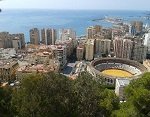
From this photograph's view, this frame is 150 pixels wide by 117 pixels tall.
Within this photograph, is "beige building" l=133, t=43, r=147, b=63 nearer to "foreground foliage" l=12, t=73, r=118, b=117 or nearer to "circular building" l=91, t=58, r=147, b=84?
"circular building" l=91, t=58, r=147, b=84

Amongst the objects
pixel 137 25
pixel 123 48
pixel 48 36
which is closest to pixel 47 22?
pixel 137 25

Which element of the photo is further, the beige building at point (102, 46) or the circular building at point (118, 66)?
the beige building at point (102, 46)

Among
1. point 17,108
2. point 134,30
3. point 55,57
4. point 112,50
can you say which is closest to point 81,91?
point 17,108

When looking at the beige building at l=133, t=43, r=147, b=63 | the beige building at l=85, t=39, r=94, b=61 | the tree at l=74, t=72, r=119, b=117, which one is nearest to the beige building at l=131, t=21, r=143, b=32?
the beige building at l=133, t=43, r=147, b=63

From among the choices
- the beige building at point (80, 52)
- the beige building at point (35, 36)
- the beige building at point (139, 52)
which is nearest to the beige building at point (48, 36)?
the beige building at point (35, 36)

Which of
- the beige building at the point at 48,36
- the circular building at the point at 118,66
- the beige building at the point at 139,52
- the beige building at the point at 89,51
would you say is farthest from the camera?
the beige building at the point at 48,36

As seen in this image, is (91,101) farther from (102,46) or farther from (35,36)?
(35,36)

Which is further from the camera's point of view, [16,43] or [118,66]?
[16,43]

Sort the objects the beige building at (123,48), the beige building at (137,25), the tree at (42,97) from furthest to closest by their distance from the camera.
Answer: the beige building at (137,25) → the beige building at (123,48) → the tree at (42,97)

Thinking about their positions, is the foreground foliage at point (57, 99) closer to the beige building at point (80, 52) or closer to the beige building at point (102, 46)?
the beige building at point (80, 52)

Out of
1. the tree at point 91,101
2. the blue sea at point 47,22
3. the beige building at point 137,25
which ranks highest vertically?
the tree at point 91,101

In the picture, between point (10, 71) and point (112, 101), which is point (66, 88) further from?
point (10, 71)
